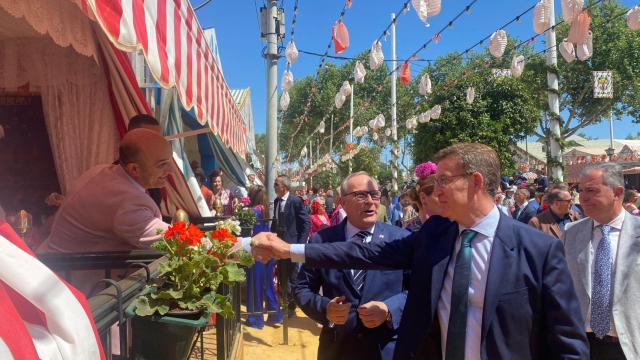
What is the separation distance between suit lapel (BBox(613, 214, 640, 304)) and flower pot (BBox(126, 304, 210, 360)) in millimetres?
2661

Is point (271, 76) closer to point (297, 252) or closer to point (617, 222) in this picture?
point (617, 222)

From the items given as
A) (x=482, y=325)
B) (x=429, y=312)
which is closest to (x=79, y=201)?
(x=429, y=312)

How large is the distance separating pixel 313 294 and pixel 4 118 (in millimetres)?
4392

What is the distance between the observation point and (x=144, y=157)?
2600 millimetres

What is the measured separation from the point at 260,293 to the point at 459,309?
556 cm

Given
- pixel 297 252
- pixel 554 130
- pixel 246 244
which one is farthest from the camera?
pixel 554 130

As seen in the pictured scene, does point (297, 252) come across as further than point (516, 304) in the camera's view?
Yes

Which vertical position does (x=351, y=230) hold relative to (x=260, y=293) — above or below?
above

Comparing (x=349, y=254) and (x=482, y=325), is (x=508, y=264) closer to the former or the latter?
(x=482, y=325)

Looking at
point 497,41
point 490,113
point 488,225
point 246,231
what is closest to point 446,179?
point 488,225

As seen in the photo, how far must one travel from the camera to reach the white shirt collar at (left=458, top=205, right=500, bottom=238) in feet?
7.12

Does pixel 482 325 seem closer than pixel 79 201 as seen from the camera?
Yes

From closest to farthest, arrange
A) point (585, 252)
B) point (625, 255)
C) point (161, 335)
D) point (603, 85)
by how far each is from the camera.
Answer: point (161, 335) → point (625, 255) → point (585, 252) → point (603, 85)

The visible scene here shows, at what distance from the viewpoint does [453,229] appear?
91.4 inches
